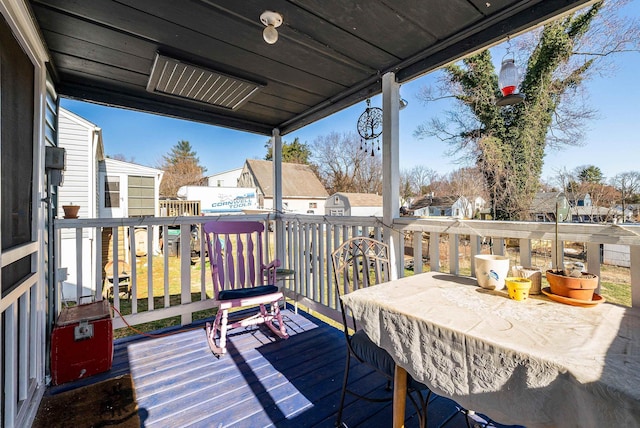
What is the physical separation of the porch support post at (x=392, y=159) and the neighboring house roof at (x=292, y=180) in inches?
526

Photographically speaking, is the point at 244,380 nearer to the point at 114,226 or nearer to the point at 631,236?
the point at 114,226

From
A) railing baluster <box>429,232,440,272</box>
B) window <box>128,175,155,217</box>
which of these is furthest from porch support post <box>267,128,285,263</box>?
window <box>128,175,155,217</box>

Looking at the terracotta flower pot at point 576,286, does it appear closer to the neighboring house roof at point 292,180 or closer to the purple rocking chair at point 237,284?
the purple rocking chair at point 237,284

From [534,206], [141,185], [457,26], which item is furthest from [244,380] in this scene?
[141,185]

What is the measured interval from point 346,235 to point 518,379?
1.95 metres

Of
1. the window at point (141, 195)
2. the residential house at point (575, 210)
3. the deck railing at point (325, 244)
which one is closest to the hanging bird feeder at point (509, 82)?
the residential house at point (575, 210)

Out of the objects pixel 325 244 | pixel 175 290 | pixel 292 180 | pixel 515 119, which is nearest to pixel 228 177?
pixel 292 180

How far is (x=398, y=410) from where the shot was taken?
3.85 ft

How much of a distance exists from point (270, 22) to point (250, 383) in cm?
229

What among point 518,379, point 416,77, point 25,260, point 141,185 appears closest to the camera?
point 518,379

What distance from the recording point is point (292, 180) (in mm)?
16656

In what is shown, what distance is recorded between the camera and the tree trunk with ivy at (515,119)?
24.3 feet

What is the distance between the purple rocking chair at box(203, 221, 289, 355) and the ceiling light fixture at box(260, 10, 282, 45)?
1.75 m

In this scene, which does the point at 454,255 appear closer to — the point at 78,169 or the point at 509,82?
the point at 509,82
